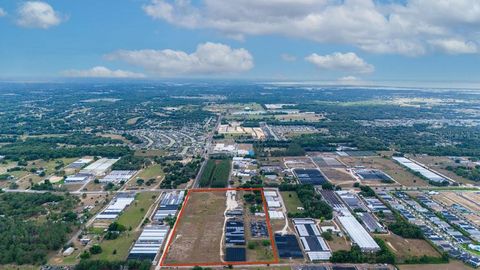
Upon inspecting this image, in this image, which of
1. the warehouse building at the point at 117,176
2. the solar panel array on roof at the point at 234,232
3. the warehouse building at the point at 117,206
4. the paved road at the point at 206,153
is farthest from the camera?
the warehouse building at the point at 117,176

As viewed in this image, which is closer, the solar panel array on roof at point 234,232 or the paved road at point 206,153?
the solar panel array on roof at point 234,232

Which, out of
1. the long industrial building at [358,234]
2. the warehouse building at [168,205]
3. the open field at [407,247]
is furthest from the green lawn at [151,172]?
the open field at [407,247]

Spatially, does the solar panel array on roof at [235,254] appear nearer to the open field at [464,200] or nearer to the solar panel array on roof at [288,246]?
the solar panel array on roof at [288,246]

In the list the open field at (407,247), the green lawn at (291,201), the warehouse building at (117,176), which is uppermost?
the green lawn at (291,201)

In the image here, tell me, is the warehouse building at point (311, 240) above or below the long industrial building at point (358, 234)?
below

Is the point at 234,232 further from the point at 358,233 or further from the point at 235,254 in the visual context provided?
the point at 358,233

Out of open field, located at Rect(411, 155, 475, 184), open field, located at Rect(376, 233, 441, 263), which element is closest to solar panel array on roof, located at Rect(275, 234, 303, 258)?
open field, located at Rect(376, 233, 441, 263)

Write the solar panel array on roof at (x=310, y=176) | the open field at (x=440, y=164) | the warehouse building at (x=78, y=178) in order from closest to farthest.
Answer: the solar panel array on roof at (x=310, y=176)
the warehouse building at (x=78, y=178)
the open field at (x=440, y=164)

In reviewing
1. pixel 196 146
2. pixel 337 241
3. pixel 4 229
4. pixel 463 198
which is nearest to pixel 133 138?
pixel 196 146
